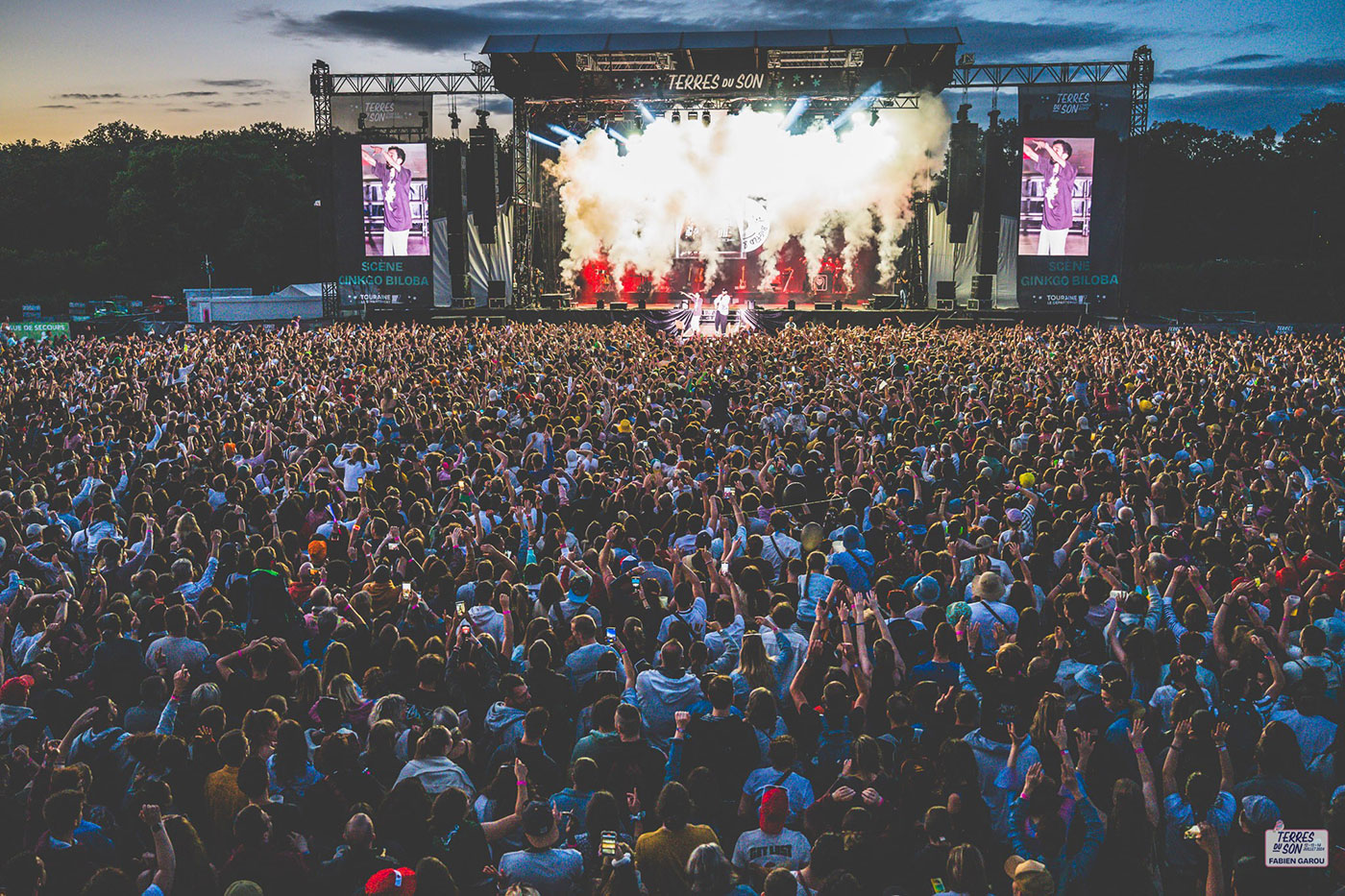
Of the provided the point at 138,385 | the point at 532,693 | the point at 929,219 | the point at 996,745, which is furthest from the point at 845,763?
the point at 929,219

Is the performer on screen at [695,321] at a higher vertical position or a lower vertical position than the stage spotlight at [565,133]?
lower

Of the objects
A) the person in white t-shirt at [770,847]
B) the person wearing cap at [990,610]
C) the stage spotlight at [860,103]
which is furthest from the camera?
the stage spotlight at [860,103]

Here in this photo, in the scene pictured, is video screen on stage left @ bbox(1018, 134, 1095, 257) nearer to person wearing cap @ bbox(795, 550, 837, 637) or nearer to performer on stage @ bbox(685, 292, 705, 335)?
performer on stage @ bbox(685, 292, 705, 335)

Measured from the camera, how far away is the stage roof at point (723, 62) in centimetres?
2741

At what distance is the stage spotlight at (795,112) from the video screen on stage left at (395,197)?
1033 cm

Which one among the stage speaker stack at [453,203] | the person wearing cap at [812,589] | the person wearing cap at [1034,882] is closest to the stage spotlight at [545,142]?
the stage speaker stack at [453,203]

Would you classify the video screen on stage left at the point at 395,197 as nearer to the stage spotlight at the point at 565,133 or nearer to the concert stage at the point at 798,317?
the concert stage at the point at 798,317

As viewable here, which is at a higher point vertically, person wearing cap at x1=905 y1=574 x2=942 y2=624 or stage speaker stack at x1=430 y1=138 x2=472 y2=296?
stage speaker stack at x1=430 y1=138 x2=472 y2=296

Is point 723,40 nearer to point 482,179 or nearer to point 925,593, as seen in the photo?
point 482,179

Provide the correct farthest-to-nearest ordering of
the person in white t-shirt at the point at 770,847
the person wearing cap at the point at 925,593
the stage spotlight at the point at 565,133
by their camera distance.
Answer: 1. the stage spotlight at the point at 565,133
2. the person wearing cap at the point at 925,593
3. the person in white t-shirt at the point at 770,847

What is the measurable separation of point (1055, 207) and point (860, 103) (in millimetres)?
5975

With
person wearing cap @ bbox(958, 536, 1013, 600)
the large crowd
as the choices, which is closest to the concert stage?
the large crowd

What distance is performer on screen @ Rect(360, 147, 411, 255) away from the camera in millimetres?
28531

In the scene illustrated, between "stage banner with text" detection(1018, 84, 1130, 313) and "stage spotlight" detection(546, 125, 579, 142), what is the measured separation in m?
13.4
